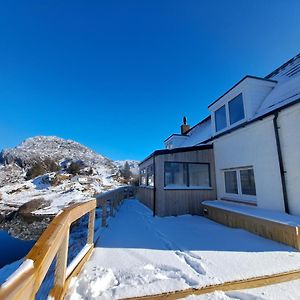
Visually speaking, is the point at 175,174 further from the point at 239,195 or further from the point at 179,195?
the point at 239,195

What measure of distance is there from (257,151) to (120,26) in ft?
29.7

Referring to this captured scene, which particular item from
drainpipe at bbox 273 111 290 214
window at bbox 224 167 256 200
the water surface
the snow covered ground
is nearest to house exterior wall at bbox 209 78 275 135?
drainpipe at bbox 273 111 290 214

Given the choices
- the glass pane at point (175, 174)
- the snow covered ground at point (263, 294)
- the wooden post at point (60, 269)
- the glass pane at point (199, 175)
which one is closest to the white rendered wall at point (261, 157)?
the glass pane at point (199, 175)

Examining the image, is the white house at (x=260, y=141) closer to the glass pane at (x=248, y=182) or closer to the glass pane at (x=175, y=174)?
the glass pane at (x=248, y=182)

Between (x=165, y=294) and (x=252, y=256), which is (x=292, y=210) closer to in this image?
(x=252, y=256)

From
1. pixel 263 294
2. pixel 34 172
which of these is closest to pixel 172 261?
pixel 263 294

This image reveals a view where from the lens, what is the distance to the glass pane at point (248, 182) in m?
6.77

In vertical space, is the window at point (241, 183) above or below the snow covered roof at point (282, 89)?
below

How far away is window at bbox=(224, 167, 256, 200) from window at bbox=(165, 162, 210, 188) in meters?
1.02

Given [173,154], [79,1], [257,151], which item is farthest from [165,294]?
[79,1]

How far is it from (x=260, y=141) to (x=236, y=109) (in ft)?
7.80

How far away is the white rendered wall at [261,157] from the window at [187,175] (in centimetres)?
145

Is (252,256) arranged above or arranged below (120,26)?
below

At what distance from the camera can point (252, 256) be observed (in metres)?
3.80
